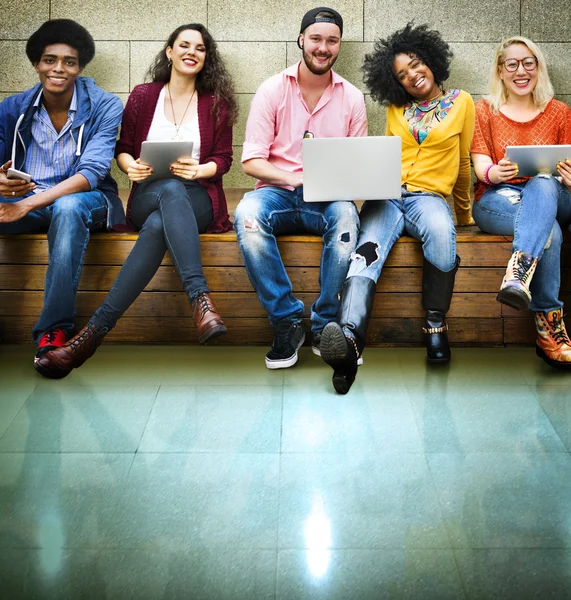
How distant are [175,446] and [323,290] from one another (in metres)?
0.80

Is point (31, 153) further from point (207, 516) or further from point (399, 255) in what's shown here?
point (207, 516)

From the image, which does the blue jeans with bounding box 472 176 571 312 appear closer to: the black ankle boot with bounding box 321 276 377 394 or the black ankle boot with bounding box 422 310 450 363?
the black ankle boot with bounding box 422 310 450 363

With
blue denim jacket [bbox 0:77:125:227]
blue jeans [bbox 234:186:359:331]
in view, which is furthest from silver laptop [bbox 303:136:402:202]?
blue denim jacket [bbox 0:77:125:227]

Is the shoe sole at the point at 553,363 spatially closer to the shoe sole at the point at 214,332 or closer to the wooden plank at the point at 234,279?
the wooden plank at the point at 234,279

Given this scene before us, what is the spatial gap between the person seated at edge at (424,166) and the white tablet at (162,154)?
639 mm

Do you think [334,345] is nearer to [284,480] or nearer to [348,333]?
[348,333]

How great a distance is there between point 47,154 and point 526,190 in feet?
5.40

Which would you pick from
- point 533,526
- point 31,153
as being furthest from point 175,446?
point 31,153

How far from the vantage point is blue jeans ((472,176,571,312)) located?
2.53 m

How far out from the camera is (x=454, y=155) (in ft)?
9.16

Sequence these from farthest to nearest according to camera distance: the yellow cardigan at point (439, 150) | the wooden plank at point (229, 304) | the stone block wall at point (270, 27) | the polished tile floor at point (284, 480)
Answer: the stone block wall at point (270, 27), the wooden plank at point (229, 304), the yellow cardigan at point (439, 150), the polished tile floor at point (284, 480)

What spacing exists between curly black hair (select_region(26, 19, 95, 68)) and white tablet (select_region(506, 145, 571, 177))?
152 cm

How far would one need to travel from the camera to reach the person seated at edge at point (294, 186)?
2.63 meters

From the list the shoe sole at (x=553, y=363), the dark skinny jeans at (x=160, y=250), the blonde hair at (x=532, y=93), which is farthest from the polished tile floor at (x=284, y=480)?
the blonde hair at (x=532, y=93)
